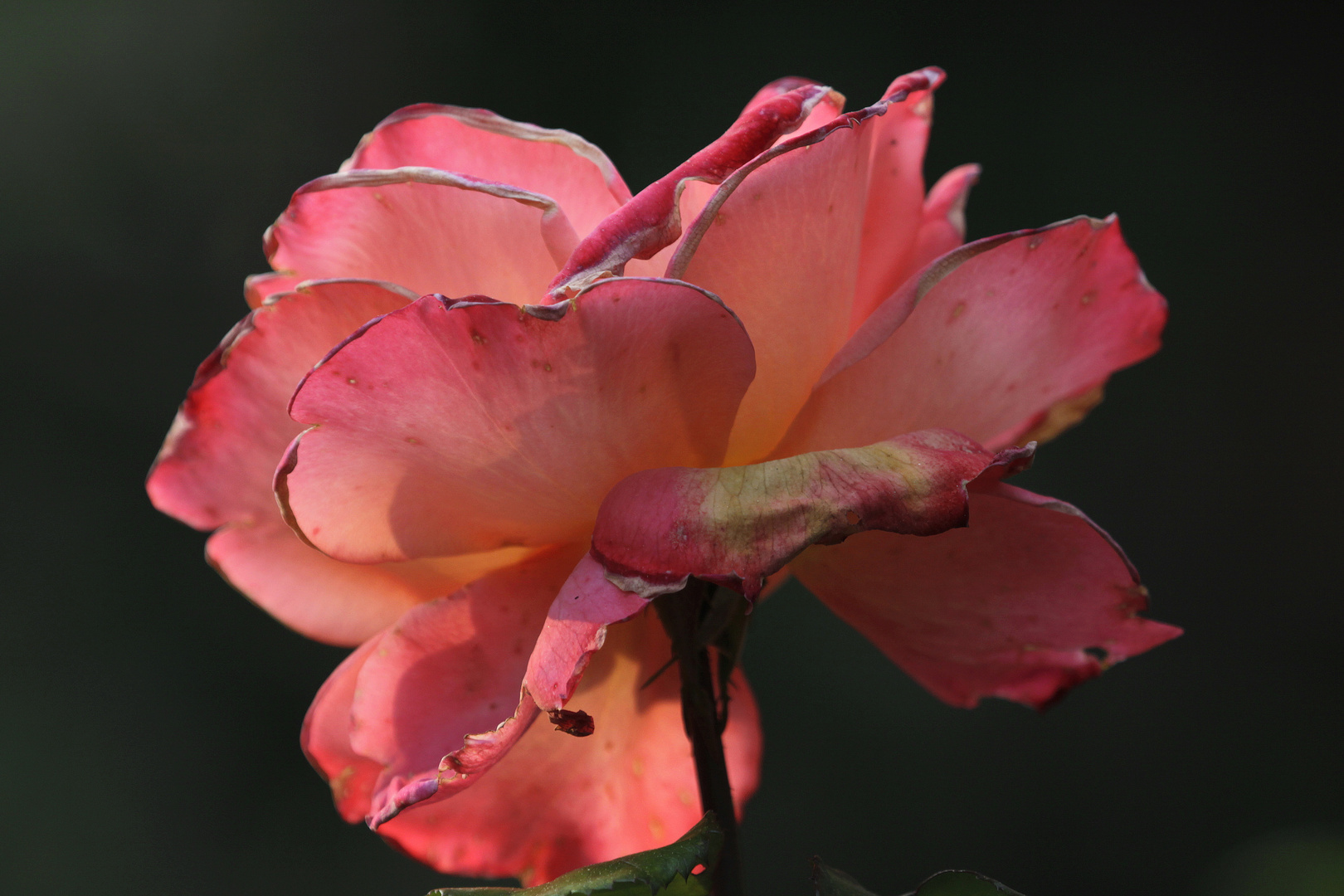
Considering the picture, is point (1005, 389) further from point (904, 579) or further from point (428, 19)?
point (428, 19)

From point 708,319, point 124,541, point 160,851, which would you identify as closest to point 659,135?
point 124,541

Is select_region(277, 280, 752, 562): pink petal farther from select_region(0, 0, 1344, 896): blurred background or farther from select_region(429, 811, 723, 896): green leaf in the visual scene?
select_region(0, 0, 1344, 896): blurred background

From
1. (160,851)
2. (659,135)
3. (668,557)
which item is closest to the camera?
(668,557)

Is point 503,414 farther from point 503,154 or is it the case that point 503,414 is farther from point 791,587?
point 791,587

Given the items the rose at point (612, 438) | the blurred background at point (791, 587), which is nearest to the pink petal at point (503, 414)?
the rose at point (612, 438)

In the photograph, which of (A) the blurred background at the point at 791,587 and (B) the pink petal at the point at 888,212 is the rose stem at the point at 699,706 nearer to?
(B) the pink petal at the point at 888,212

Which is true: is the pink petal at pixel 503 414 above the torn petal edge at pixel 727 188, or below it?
below

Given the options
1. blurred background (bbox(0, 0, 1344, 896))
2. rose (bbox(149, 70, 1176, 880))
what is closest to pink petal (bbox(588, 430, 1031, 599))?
rose (bbox(149, 70, 1176, 880))
